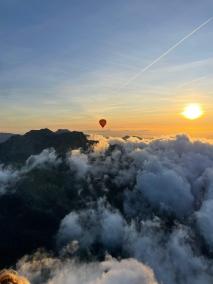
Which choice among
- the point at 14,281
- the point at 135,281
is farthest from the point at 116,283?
the point at 14,281

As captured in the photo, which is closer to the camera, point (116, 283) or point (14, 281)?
point (14, 281)

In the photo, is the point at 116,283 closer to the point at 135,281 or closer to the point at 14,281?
the point at 135,281

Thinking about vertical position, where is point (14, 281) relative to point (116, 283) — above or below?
above

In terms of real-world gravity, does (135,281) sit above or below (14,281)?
below

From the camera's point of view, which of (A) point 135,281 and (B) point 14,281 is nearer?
(B) point 14,281
